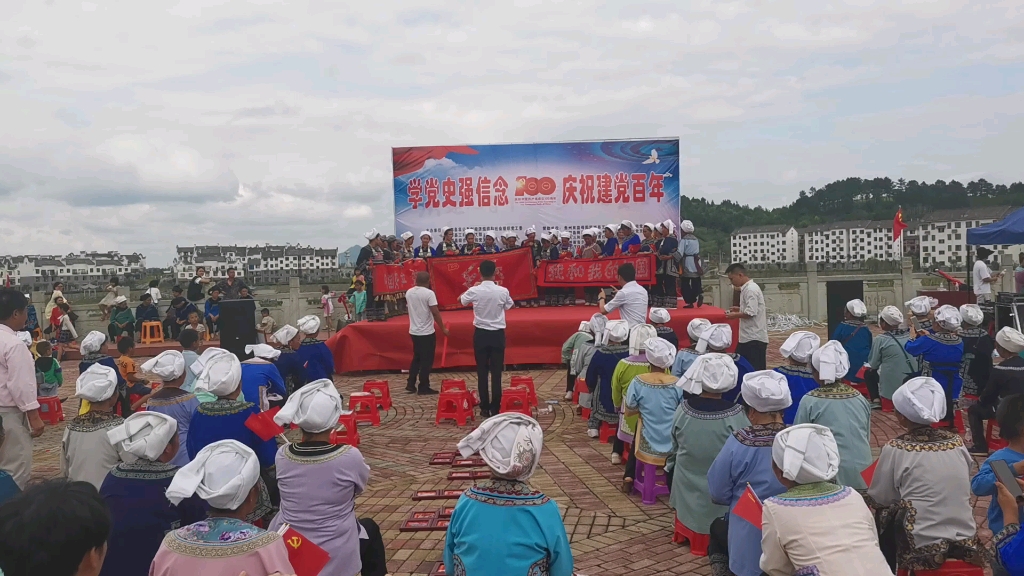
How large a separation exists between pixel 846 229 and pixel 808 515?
78561 mm

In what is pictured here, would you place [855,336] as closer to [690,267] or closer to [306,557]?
[690,267]

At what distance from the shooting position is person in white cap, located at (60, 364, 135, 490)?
12.8 ft

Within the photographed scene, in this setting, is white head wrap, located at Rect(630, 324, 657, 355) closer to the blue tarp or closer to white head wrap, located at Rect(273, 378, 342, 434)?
white head wrap, located at Rect(273, 378, 342, 434)

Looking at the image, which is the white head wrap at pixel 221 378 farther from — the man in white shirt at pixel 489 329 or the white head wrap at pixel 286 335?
the man in white shirt at pixel 489 329

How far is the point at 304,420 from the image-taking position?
3.21 metres

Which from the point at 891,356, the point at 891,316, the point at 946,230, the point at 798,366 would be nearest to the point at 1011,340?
the point at 891,316

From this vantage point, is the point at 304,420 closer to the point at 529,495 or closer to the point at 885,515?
the point at 529,495

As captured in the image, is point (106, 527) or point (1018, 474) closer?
point (106, 527)

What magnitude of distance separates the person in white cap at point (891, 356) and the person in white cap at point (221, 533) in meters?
6.32

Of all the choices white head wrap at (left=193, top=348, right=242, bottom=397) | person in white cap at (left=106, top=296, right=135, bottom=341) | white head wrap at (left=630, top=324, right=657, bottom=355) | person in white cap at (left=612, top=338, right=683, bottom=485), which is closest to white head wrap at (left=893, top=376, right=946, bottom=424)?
person in white cap at (left=612, top=338, right=683, bottom=485)

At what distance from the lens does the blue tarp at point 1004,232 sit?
10594mm

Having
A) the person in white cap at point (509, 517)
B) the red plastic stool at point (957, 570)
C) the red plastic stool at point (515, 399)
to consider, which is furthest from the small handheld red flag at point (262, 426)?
the red plastic stool at point (515, 399)

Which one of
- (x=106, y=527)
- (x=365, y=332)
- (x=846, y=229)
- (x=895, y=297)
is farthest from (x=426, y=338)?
(x=846, y=229)

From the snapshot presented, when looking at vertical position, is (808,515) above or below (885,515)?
above
